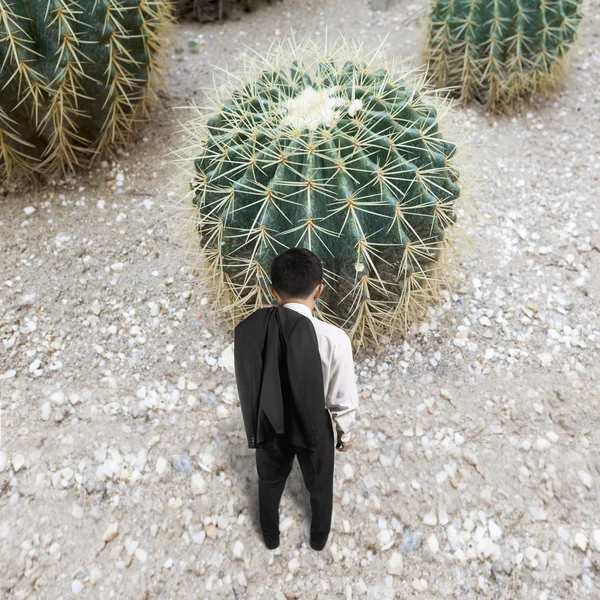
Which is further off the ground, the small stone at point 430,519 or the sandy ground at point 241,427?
the sandy ground at point 241,427

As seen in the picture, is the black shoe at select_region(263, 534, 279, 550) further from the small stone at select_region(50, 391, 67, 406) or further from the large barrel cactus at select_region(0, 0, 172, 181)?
the large barrel cactus at select_region(0, 0, 172, 181)

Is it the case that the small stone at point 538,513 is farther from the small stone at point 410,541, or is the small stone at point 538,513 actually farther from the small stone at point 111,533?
the small stone at point 111,533

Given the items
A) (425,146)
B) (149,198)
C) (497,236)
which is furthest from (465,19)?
(149,198)

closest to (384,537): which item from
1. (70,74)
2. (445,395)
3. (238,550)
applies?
(238,550)

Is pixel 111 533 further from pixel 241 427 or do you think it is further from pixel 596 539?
pixel 596 539

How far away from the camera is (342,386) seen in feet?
5.39

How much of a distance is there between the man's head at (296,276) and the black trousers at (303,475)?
0.35 m

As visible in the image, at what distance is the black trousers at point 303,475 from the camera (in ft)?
5.55

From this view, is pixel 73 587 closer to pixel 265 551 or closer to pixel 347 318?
pixel 265 551

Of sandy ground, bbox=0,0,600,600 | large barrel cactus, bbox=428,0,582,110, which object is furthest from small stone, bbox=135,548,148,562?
large barrel cactus, bbox=428,0,582,110

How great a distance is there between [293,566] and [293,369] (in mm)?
749

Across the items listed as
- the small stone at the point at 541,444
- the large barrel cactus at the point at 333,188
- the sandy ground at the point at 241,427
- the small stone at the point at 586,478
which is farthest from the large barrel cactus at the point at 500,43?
the small stone at the point at 586,478

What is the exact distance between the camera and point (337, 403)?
1.67 meters

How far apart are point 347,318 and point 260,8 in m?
3.39
